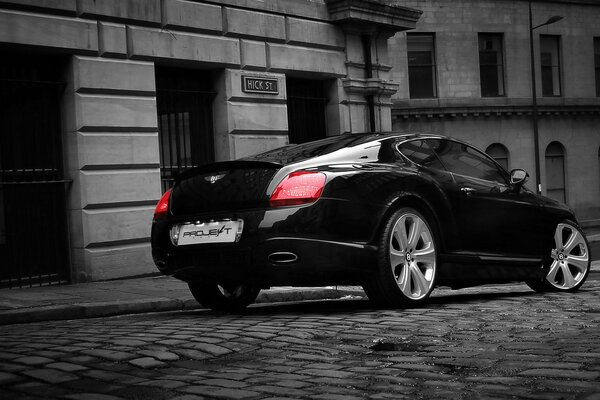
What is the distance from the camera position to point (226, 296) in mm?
8055

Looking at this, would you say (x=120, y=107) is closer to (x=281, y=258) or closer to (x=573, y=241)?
(x=573, y=241)

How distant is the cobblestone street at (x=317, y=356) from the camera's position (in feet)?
13.8

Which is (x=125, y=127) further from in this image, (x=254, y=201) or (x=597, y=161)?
(x=597, y=161)

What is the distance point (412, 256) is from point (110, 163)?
666 cm

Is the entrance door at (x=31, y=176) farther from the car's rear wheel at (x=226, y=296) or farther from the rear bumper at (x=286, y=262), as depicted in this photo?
the rear bumper at (x=286, y=262)

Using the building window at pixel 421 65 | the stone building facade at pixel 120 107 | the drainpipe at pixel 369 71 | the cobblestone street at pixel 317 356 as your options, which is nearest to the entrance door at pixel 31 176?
the stone building facade at pixel 120 107

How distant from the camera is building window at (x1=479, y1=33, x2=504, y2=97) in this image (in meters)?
34.7

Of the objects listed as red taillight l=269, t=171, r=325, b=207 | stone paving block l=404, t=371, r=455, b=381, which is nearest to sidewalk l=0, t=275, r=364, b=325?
red taillight l=269, t=171, r=325, b=207

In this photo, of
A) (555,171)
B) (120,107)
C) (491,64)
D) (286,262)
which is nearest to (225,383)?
(286,262)

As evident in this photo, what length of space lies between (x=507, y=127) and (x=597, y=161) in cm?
484

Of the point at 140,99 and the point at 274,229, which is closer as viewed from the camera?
the point at 274,229

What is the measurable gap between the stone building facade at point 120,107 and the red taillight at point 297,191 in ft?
19.7

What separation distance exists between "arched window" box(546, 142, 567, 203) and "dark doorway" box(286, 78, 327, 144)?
20.4 meters

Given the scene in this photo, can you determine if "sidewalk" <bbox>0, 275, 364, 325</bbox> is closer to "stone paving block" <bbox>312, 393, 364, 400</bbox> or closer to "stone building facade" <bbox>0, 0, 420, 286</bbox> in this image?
"stone building facade" <bbox>0, 0, 420, 286</bbox>
